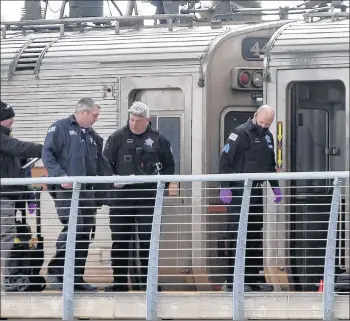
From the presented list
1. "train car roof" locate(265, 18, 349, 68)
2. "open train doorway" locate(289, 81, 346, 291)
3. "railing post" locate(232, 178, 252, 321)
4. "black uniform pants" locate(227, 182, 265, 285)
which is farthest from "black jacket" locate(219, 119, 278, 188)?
"railing post" locate(232, 178, 252, 321)

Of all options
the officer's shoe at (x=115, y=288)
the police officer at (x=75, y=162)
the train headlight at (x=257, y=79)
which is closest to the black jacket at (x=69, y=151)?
the police officer at (x=75, y=162)

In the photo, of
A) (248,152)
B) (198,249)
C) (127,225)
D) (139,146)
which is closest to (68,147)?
(139,146)

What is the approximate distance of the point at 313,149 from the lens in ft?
48.5

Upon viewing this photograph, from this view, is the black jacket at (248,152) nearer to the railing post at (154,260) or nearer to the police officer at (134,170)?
the police officer at (134,170)

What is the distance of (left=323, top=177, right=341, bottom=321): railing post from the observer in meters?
12.2

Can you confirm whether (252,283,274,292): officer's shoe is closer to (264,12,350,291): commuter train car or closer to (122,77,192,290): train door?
(264,12,350,291): commuter train car

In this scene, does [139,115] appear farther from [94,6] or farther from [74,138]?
[94,6]

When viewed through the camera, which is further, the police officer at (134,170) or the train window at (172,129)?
the train window at (172,129)

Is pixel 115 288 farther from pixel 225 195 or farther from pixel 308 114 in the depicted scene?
pixel 308 114

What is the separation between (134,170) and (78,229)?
1300 millimetres

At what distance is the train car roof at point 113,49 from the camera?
15453 mm

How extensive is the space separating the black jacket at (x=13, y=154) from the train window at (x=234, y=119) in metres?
2.19

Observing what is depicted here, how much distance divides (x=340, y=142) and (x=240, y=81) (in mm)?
1371

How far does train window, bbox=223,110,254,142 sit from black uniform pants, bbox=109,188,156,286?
1564 millimetres
